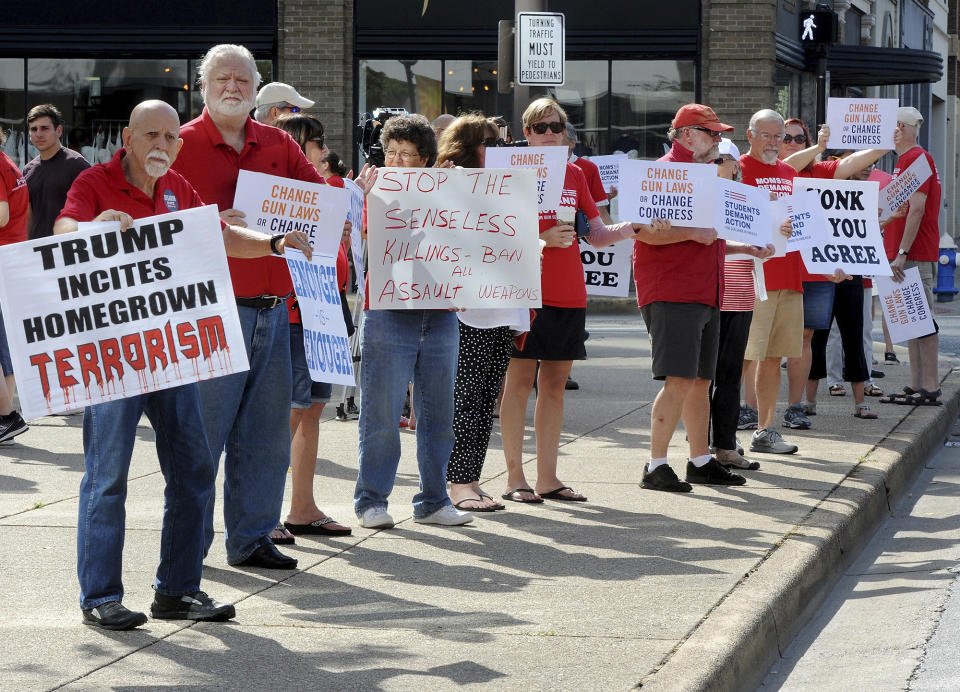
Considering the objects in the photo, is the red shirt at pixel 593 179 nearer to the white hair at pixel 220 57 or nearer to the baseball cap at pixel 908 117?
the white hair at pixel 220 57

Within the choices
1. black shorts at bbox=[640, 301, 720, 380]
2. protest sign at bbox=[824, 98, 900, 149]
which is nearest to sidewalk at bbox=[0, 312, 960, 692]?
black shorts at bbox=[640, 301, 720, 380]

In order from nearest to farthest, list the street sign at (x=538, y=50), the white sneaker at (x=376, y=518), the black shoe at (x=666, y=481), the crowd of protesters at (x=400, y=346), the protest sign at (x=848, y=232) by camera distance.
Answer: the crowd of protesters at (x=400, y=346)
the white sneaker at (x=376, y=518)
the black shoe at (x=666, y=481)
the protest sign at (x=848, y=232)
the street sign at (x=538, y=50)

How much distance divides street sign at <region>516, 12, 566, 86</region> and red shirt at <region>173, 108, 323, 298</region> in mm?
6430

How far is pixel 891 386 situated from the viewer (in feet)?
40.3

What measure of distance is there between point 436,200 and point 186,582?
2.33 m

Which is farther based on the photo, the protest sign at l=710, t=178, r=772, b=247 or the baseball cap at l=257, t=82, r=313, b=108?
the baseball cap at l=257, t=82, r=313, b=108

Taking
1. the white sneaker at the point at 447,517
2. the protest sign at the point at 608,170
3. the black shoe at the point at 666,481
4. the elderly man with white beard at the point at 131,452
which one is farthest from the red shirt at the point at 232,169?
the protest sign at the point at 608,170

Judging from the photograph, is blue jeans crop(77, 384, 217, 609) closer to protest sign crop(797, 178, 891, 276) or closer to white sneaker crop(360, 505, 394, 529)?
white sneaker crop(360, 505, 394, 529)

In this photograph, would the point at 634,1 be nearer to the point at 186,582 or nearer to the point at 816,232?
the point at 816,232

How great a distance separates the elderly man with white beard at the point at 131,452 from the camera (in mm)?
4789

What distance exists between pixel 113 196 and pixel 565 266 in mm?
2940

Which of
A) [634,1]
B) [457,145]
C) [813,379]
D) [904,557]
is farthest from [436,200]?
[634,1]

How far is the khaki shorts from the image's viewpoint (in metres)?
9.31

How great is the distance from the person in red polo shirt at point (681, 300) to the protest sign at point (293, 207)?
2.15m
